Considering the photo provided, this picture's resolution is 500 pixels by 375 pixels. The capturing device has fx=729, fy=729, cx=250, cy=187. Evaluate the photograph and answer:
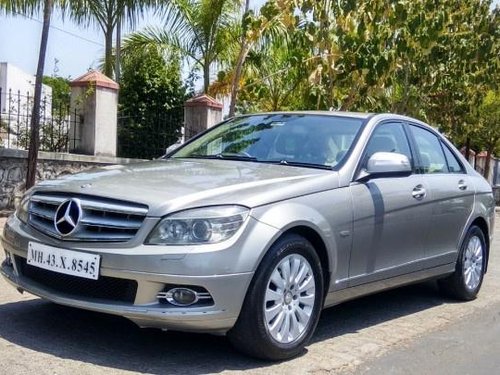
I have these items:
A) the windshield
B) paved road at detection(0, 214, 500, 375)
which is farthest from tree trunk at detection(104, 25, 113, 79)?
paved road at detection(0, 214, 500, 375)

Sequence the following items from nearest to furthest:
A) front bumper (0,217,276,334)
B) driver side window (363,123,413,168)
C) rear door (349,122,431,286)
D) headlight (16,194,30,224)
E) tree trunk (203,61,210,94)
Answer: front bumper (0,217,276,334), headlight (16,194,30,224), rear door (349,122,431,286), driver side window (363,123,413,168), tree trunk (203,61,210,94)

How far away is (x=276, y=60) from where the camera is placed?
17922 mm

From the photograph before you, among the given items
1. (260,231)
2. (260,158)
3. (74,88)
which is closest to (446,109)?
(74,88)

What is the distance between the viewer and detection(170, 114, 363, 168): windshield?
5.37 metres

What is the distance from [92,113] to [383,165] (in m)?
7.42

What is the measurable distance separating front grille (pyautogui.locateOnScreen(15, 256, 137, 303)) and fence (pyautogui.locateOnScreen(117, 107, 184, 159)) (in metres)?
8.70

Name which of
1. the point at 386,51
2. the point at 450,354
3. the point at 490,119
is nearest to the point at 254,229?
the point at 450,354

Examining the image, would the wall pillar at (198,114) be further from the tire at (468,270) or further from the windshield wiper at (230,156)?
the windshield wiper at (230,156)

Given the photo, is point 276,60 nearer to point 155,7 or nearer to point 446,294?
point 155,7

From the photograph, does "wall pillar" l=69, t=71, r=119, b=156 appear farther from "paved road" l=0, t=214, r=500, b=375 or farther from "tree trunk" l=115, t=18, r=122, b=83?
"paved road" l=0, t=214, r=500, b=375

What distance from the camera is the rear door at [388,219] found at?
5129mm

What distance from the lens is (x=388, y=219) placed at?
5.40 m

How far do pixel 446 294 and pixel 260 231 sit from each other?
10.7 ft

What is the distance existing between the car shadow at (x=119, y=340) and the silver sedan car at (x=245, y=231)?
0.28 meters
